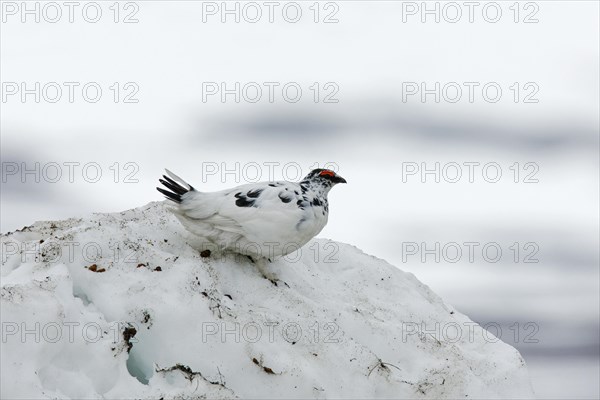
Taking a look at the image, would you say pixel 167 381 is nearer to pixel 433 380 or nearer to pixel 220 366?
pixel 220 366

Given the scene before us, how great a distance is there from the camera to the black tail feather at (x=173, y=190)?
5.54 meters

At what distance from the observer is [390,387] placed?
4.81m

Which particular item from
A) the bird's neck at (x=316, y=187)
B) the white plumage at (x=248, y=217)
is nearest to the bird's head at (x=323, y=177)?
the bird's neck at (x=316, y=187)

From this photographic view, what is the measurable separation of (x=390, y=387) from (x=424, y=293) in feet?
5.82

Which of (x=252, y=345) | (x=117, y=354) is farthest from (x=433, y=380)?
(x=117, y=354)

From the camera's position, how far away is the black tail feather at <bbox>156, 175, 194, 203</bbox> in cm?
554

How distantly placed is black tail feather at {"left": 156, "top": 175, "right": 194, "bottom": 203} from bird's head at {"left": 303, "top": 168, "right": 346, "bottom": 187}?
96cm

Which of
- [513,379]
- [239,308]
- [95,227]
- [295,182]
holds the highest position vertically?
[295,182]

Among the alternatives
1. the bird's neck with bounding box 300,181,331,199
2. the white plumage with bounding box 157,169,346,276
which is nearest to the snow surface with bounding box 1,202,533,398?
the white plumage with bounding box 157,169,346,276

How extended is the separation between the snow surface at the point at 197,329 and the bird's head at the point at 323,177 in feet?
2.07

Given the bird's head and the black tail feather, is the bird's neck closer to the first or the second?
the bird's head

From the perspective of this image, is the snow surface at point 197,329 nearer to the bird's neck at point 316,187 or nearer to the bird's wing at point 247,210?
the bird's wing at point 247,210

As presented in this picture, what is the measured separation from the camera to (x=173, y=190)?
556cm

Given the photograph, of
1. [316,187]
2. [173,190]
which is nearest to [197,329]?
[173,190]
